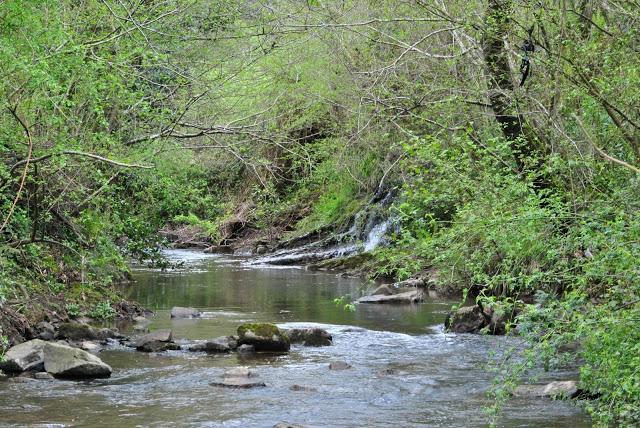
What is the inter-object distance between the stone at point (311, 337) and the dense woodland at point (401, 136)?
7.77ft

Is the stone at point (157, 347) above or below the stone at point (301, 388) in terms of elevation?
above

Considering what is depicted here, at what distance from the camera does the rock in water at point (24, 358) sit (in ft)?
38.9

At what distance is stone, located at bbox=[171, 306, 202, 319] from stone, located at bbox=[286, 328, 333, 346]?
3.20 metres

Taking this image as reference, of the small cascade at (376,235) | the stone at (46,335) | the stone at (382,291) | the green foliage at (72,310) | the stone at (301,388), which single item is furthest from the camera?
the small cascade at (376,235)

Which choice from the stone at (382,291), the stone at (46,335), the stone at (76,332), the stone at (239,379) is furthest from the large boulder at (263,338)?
the stone at (382,291)

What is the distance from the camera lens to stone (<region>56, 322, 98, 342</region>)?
46.9 feet

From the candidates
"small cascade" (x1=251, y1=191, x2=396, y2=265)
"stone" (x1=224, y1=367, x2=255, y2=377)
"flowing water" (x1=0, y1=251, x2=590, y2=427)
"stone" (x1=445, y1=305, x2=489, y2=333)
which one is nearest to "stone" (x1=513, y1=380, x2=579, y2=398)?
"flowing water" (x1=0, y1=251, x2=590, y2=427)

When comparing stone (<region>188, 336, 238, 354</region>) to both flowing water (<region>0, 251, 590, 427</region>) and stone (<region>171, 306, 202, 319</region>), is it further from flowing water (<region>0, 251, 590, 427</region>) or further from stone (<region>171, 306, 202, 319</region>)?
stone (<region>171, 306, 202, 319</region>)

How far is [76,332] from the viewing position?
14422mm

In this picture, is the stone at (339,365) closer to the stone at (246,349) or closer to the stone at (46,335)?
the stone at (246,349)

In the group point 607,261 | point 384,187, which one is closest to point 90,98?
point 607,261

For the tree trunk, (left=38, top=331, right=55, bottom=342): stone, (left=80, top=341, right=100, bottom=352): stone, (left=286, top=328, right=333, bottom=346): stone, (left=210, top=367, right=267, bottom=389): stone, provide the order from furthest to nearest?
(left=286, top=328, right=333, bottom=346): stone, (left=38, top=331, right=55, bottom=342): stone, (left=80, top=341, right=100, bottom=352): stone, (left=210, top=367, right=267, bottom=389): stone, the tree trunk

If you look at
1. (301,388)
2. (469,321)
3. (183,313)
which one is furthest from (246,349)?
(469,321)

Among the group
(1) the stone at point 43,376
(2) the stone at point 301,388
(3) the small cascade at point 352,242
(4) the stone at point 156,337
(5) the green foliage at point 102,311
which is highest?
(3) the small cascade at point 352,242
